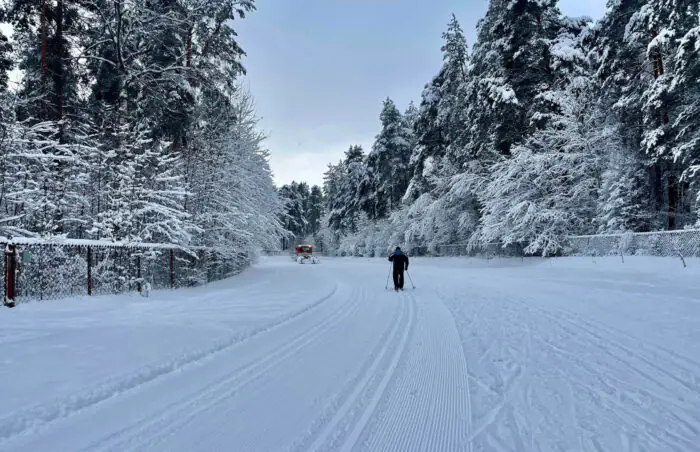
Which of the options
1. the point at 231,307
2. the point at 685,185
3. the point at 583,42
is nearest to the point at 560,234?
the point at 685,185

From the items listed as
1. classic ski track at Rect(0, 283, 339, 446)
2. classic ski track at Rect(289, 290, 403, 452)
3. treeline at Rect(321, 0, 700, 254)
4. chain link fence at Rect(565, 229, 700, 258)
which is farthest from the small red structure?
classic ski track at Rect(289, 290, 403, 452)

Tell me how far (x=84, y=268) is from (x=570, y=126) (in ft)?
72.9

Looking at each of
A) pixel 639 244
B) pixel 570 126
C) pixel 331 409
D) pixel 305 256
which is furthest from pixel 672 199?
pixel 305 256

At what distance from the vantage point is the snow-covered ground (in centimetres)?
329

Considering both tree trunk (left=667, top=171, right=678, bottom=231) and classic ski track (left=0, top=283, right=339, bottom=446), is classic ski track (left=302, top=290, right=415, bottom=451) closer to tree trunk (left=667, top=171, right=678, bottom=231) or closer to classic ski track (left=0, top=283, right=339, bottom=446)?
classic ski track (left=0, top=283, right=339, bottom=446)

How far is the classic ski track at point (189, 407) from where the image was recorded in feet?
10.3

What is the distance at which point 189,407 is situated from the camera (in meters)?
3.82

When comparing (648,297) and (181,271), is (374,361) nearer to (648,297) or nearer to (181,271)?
(648,297)

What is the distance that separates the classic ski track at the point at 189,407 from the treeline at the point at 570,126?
15.9 m

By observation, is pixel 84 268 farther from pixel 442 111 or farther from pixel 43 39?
pixel 442 111

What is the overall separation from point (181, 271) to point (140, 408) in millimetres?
11531

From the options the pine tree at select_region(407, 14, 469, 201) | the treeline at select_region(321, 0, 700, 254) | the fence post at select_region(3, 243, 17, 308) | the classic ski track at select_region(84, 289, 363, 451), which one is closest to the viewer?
the classic ski track at select_region(84, 289, 363, 451)

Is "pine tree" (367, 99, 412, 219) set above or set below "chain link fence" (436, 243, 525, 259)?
above

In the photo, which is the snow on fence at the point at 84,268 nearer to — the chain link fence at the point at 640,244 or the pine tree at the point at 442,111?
the chain link fence at the point at 640,244
